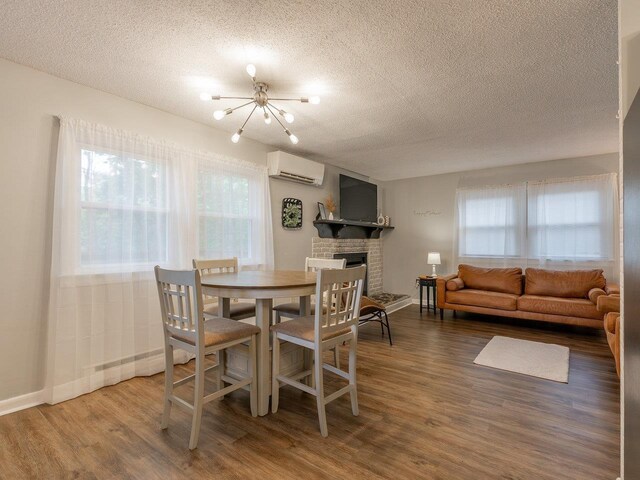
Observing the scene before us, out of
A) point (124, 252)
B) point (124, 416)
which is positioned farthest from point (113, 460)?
point (124, 252)

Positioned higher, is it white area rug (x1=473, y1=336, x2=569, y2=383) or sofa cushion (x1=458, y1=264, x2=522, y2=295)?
sofa cushion (x1=458, y1=264, x2=522, y2=295)

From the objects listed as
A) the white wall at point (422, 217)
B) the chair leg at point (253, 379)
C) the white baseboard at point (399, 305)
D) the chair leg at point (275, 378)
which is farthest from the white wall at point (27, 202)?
the white wall at point (422, 217)

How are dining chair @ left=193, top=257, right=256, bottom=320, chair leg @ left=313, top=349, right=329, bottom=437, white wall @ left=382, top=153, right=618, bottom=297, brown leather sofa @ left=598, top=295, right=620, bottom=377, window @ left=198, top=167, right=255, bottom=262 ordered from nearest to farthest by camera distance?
1. chair leg @ left=313, top=349, right=329, bottom=437
2. brown leather sofa @ left=598, top=295, right=620, bottom=377
3. dining chair @ left=193, top=257, right=256, bottom=320
4. window @ left=198, top=167, right=255, bottom=262
5. white wall @ left=382, top=153, right=618, bottom=297

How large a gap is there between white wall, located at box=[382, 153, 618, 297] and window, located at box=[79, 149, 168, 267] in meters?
A: 4.43

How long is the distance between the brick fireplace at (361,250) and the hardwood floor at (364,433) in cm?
231

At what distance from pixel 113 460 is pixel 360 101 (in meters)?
2.96

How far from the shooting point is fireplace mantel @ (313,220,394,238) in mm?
4759

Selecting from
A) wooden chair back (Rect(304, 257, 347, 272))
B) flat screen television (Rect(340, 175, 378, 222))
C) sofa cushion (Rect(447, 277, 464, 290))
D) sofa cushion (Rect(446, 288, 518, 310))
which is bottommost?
sofa cushion (Rect(446, 288, 518, 310))

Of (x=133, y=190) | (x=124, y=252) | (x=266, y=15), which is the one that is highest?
(x=266, y=15)

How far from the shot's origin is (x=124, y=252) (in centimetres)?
269

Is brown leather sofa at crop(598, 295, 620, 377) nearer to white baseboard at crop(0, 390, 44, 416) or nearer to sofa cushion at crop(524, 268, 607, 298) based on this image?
sofa cushion at crop(524, 268, 607, 298)

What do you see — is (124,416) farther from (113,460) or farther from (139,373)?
(139,373)

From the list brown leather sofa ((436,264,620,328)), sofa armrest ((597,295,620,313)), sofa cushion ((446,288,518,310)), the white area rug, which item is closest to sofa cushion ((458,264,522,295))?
brown leather sofa ((436,264,620,328))

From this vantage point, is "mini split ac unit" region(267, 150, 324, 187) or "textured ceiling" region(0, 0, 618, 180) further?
"mini split ac unit" region(267, 150, 324, 187)
